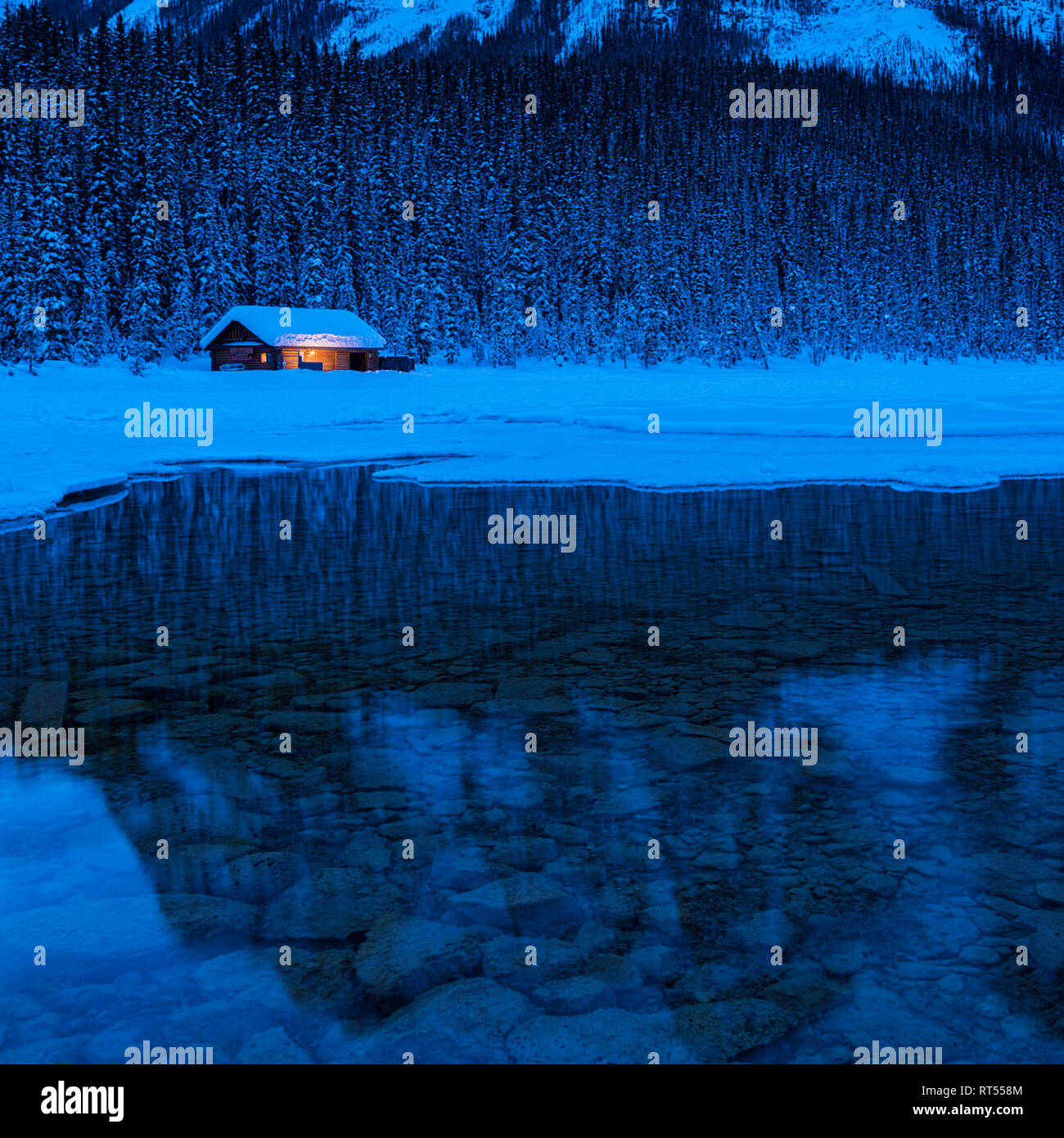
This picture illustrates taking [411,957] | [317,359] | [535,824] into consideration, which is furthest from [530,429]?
[411,957]

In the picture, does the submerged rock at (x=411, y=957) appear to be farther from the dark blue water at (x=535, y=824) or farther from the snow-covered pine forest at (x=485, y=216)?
the snow-covered pine forest at (x=485, y=216)

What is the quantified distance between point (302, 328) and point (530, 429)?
27.2m

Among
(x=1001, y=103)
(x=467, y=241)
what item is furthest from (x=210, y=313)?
(x=1001, y=103)

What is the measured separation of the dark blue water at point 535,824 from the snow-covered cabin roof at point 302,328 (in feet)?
158

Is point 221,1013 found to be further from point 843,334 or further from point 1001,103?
point 1001,103

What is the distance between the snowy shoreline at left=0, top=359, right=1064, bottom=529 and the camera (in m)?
22.4

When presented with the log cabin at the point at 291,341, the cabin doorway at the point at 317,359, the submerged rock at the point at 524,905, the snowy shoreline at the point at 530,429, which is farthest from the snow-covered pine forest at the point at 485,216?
the submerged rock at the point at 524,905

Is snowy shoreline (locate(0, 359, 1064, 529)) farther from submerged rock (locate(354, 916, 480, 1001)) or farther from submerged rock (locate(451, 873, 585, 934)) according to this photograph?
submerged rock (locate(354, 916, 480, 1001))

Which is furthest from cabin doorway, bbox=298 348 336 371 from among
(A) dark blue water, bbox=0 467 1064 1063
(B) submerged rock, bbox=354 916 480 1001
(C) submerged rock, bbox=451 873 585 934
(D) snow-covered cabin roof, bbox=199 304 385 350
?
(B) submerged rock, bbox=354 916 480 1001

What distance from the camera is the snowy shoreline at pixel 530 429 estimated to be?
2239cm

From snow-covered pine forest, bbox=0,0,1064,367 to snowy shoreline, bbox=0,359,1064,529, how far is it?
6.52 m

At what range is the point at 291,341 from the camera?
57531 millimetres

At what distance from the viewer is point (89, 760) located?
6.57 meters

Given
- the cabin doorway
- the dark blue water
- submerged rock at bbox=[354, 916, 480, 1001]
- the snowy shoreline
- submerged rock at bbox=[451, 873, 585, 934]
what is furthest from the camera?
the cabin doorway
